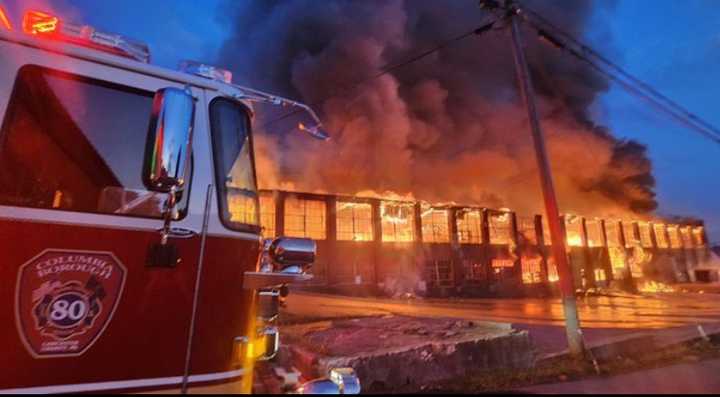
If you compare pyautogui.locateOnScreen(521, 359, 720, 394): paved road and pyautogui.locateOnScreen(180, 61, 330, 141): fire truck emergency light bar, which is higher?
pyautogui.locateOnScreen(180, 61, 330, 141): fire truck emergency light bar

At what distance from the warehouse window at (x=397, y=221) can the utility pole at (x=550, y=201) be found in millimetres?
20717

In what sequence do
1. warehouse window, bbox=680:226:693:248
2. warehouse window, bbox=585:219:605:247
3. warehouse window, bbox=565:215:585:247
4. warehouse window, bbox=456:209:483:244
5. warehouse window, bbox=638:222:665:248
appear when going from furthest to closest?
warehouse window, bbox=680:226:693:248 → warehouse window, bbox=638:222:665:248 → warehouse window, bbox=585:219:605:247 → warehouse window, bbox=565:215:585:247 → warehouse window, bbox=456:209:483:244

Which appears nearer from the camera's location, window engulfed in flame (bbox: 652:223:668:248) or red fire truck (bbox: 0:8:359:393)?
red fire truck (bbox: 0:8:359:393)

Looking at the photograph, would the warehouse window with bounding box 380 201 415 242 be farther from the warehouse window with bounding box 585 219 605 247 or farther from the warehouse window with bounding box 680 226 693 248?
the warehouse window with bounding box 680 226 693 248

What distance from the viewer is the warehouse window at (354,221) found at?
25906mm

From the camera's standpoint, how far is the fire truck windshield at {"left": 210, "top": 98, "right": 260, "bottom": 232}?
1844 mm

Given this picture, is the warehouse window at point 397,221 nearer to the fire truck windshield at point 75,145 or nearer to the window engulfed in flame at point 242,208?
the window engulfed in flame at point 242,208

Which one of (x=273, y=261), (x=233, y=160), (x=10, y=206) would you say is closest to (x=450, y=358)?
(x=273, y=261)

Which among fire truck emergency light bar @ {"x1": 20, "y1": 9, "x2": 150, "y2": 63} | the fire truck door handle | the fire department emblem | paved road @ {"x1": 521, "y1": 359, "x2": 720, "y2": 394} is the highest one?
fire truck emergency light bar @ {"x1": 20, "y1": 9, "x2": 150, "y2": 63}

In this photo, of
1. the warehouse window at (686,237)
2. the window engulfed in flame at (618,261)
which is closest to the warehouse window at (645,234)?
the window engulfed in flame at (618,261)

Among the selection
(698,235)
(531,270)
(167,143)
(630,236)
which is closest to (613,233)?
(630,236)

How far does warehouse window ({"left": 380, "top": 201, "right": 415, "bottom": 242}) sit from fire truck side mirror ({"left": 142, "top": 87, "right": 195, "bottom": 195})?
2578cm

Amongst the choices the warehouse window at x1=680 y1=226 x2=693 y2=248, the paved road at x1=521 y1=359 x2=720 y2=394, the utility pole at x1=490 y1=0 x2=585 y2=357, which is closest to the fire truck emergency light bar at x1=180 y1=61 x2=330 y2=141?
the paved road at x1=521 y1=359 x2=720 y2=394

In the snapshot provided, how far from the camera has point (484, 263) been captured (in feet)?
98.4
